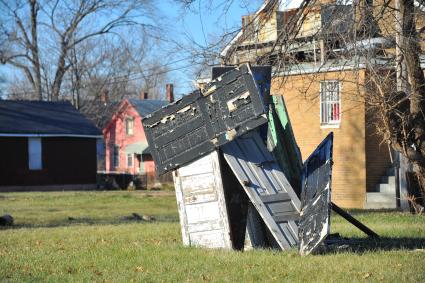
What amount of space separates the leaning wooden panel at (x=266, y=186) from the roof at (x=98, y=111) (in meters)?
55.6

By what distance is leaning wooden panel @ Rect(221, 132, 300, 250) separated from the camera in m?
10.2

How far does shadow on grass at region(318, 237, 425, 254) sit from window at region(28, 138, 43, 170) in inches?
1246

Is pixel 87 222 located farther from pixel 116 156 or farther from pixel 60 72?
pixel 60 72

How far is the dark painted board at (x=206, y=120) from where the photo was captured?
10164mm

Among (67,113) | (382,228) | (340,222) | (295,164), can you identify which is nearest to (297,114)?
(340,222)

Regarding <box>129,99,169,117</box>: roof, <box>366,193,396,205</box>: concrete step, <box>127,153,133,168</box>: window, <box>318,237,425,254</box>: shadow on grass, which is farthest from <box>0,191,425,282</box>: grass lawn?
<box>127,153,133,168</box>: window

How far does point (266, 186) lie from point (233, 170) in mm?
530

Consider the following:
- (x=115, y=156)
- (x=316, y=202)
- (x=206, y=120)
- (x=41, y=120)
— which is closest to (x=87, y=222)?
(x=206, y=120)

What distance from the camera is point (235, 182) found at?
11117 mm

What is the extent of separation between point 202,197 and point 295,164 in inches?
81.9

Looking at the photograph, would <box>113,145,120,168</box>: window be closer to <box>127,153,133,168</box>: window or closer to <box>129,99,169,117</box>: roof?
<box>127,153,133,168</box>: window

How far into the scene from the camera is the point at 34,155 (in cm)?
4141

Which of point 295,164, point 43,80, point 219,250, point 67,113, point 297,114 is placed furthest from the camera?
point 43,80

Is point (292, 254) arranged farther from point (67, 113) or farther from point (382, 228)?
point (67, 113)
